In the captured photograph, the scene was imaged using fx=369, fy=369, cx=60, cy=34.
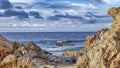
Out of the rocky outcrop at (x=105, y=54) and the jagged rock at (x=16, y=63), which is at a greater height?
the rocky outcrop at (x=105, y=54)

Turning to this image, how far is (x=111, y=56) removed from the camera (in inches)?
606

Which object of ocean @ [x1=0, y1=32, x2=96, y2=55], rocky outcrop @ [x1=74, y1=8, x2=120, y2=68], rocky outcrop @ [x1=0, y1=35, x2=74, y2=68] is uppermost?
rocky outcrop @ [x1=74, y1=8, x2=120, y2=68]

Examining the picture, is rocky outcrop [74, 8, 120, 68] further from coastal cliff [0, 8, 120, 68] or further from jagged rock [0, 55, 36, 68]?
jagged rock [0, 55, 36, 68]

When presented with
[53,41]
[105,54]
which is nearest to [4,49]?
[105,54]

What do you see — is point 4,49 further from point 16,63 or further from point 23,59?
point 23,59

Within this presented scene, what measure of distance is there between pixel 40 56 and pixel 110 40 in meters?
7.83

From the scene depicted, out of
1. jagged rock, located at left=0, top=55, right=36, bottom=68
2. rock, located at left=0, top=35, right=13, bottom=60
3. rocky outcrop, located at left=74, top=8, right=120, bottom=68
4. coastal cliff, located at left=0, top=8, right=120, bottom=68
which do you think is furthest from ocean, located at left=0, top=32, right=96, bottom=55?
rocky outcrop, located at left=74, top=8, right=120, bottom=68

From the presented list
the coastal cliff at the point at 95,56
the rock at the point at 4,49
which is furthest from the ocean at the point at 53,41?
the coastal cliff at the point at 95,56

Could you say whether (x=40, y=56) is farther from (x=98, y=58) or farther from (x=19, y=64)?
(x=98, y=58)

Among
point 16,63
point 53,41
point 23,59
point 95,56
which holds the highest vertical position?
point 95,56

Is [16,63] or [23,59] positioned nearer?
[23,59]

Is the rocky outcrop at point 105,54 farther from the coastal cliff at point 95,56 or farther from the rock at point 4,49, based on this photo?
the rock at point 4,49

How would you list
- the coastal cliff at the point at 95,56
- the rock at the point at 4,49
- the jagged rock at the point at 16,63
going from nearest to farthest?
the coastal cliff at the point at 95,56 < the jagged rock at the point at 16,63 < the rock at the point at 4,49

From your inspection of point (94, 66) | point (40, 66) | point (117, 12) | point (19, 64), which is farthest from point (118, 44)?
point (19, 64)
